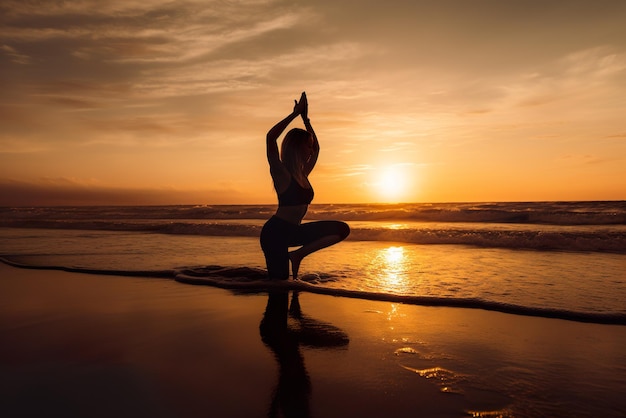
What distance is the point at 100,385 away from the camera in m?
2.66

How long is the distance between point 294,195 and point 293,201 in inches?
3.3

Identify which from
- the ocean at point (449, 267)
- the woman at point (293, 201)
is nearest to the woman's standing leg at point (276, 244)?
the woman at point (293, 201)

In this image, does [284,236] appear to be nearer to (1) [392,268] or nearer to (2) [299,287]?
(2) [299,287]

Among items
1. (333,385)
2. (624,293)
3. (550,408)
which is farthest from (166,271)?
(624,293)

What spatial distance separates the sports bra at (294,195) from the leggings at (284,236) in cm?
27

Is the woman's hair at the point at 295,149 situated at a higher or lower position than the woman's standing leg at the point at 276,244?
higher

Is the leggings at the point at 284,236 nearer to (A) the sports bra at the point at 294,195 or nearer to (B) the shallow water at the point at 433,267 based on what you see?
(A) the sports bra at the point at 294,195

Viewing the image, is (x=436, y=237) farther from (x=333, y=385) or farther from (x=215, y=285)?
(x=333, y=385)

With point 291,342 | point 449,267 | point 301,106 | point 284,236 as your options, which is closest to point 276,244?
point 284,236

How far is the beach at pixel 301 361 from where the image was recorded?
2398 mm

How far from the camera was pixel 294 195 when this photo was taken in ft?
17.6

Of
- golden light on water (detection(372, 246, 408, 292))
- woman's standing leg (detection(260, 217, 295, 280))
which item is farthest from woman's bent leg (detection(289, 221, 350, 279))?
golden light on water (detection(372, 246, 408, 292))

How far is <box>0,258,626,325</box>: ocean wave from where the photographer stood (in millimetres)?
4336

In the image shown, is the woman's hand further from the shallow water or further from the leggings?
the shallow water
